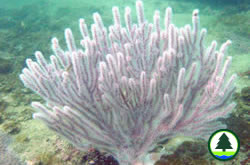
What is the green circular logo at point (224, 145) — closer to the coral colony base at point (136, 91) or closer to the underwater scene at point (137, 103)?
the underwater scene at point (137, 103)

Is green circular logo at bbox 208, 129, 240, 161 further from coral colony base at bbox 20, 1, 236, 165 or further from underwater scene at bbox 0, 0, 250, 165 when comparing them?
coral colony base at bbox 20, 1, 236, 165

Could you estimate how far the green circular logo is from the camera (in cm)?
199

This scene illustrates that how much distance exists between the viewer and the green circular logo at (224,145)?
1993 mm

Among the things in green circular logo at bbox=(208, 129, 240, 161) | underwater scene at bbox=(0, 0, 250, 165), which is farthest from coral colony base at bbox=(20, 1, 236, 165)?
green circular logo at bbox=(208, 129, 240, 161)

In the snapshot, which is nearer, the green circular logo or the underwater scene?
the green circular logo

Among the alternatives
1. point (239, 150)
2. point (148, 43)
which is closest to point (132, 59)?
point (148, 43)

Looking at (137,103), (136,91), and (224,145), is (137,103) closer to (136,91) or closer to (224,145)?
(136,91)

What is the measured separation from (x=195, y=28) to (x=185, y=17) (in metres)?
10.4

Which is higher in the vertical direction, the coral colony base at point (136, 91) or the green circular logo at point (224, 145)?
the coral colony base at point (136, 91)

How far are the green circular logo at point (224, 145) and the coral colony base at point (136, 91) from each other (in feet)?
1.06

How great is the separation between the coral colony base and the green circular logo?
323 millimetres

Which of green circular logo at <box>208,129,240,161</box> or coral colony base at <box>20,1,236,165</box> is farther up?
coral colony base at <box>20,1,236,165</box>

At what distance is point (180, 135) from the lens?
2.44 metres

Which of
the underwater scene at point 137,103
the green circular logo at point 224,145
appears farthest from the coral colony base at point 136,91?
the green circular logo at point 224,145
